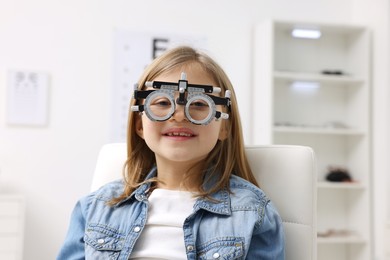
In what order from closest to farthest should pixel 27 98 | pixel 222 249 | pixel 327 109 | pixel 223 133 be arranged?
1. pixel 222 249
2. pixel 223 133
3. pixel 27 98
4. pixel 327 109

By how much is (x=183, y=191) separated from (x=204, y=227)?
132mm

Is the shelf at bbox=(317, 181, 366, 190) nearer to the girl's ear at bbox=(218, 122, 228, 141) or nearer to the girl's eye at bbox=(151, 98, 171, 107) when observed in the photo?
the girl's ear at bbox=(218, 122, 228, 141)

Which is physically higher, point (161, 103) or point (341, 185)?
point (161, 103)

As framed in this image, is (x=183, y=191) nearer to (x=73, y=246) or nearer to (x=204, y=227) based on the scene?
(x=204, y=227)

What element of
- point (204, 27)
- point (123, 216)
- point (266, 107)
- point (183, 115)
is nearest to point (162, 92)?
point (183, 115)

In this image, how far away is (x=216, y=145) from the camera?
1.32 metres

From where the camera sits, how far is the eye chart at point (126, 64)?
3.12 metres

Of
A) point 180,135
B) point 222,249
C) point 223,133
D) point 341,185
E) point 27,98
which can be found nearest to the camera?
point 222,249

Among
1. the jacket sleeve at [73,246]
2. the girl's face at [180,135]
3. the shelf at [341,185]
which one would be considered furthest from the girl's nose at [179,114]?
the shelf at [341,185]

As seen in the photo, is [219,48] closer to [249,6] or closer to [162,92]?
[249,6]

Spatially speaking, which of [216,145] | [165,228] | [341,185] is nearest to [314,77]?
[341,185]

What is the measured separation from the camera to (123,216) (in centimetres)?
120

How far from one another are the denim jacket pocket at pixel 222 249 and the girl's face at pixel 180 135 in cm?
22

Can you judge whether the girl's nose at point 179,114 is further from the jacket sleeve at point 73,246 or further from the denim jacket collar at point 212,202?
the jacket sleeve at point 73,246
